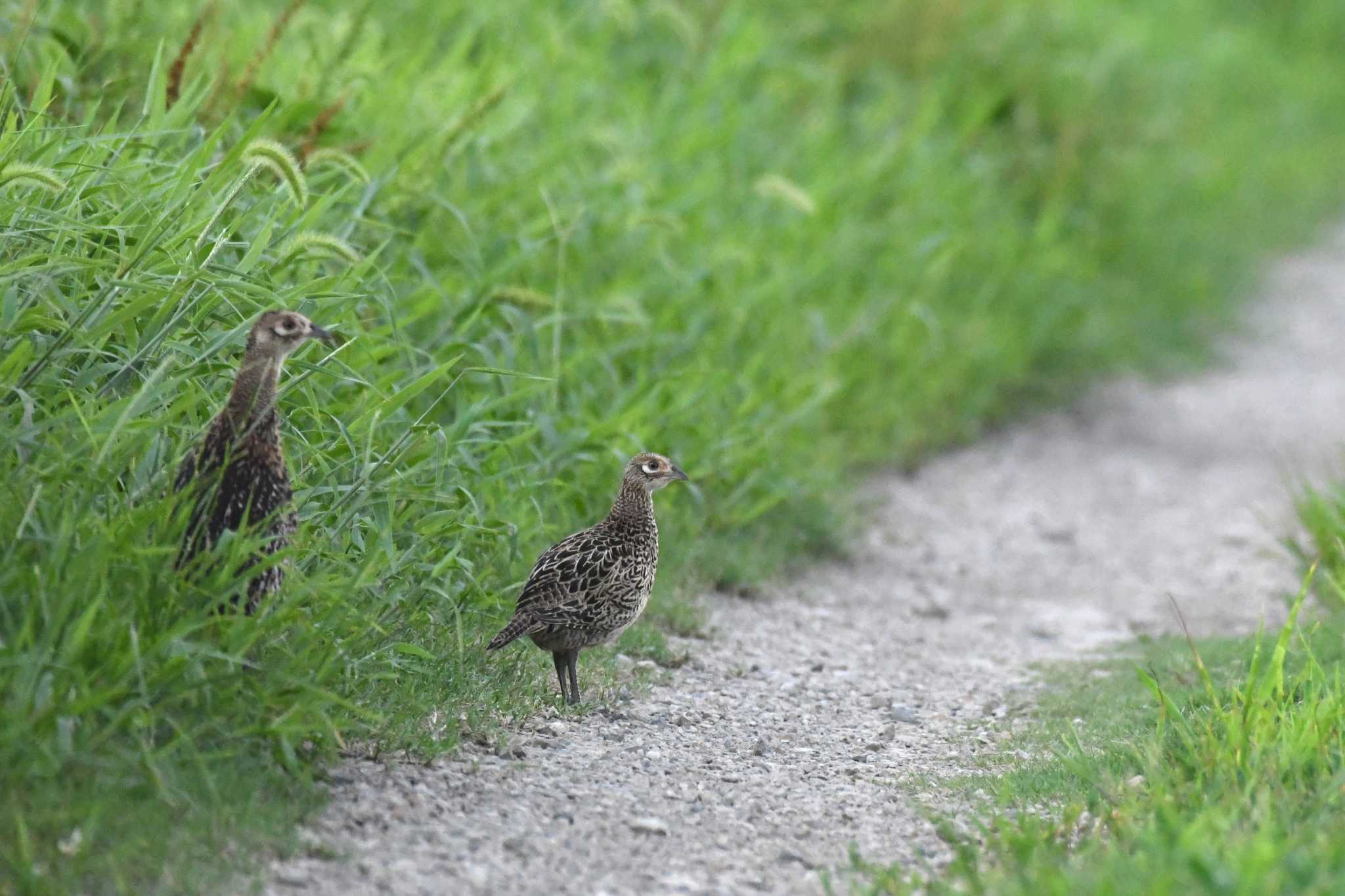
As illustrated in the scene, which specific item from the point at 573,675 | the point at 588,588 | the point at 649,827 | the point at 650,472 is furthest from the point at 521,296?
the point at 649,827

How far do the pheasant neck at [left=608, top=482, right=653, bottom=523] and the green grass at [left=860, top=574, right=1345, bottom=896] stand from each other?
141 cm

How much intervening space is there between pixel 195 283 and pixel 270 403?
77cm

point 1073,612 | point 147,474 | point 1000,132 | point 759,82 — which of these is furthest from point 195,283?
point 1000,132

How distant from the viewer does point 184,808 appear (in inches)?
153

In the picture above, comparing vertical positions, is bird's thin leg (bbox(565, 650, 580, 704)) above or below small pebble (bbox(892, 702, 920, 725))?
below

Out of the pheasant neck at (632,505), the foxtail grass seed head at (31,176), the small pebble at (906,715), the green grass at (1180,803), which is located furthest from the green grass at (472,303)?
the green grass at (1180,803)

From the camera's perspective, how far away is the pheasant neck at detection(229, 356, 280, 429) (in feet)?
14.1

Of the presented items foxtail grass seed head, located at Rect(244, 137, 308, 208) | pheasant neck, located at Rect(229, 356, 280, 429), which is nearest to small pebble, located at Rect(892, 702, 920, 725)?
pheasant neck, located at Rect(229, 356, 280, 429)

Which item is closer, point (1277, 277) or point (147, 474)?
point (147, 474)

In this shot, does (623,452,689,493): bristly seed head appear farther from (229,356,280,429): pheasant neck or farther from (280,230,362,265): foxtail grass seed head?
(229,356,280,429): pheasant neck

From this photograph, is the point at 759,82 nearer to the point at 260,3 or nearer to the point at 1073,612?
the point at 260,3

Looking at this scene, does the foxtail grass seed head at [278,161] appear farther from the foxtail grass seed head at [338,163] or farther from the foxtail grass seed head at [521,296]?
the foxtail grass seed head at [521,296]

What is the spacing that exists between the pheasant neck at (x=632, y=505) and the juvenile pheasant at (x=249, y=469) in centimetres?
134

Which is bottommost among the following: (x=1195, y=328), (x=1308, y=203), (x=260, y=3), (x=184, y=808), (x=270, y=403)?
(x=184, y=808)
